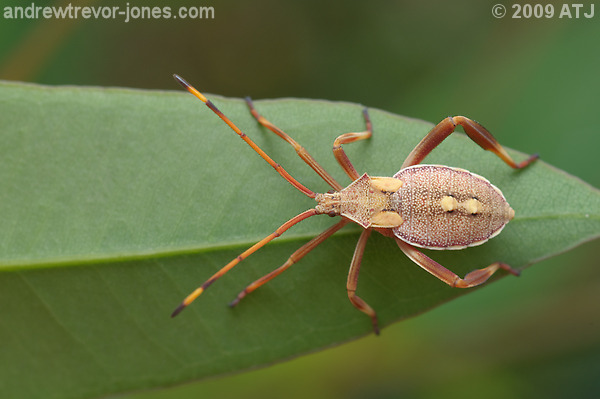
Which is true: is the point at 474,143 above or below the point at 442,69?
below

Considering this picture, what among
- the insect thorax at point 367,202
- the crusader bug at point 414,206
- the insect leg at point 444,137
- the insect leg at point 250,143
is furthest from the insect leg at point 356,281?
the insect leg at point 444,137

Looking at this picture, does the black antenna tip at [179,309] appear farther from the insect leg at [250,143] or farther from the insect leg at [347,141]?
the insect leg at [347,141]

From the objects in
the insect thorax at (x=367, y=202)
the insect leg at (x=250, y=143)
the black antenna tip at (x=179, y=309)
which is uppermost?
the insect leg at (x=250, y=143)

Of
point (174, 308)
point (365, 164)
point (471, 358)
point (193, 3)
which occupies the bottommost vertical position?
point (471, 358)

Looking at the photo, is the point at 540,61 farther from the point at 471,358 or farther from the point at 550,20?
the point at 471,358

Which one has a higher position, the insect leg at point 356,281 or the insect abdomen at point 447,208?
the insect abdomen at point 447,208

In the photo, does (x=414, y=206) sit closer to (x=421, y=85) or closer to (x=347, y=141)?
(x=347, y=141)

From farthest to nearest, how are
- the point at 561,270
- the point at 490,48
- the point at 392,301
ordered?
1. the point at 490,48
2. the point at 561,270
3. the point at 392,301

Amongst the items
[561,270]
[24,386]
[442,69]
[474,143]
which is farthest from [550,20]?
[24,386]
